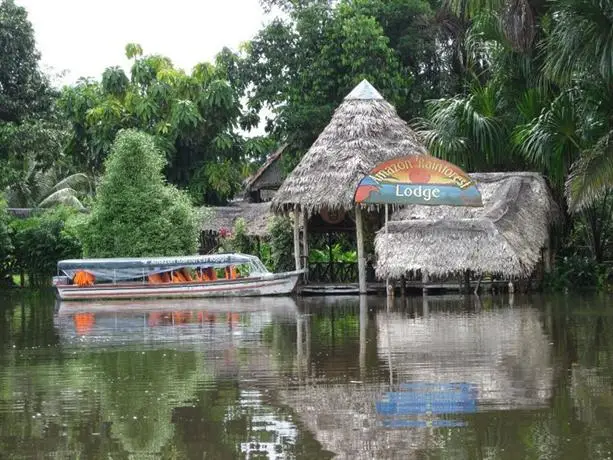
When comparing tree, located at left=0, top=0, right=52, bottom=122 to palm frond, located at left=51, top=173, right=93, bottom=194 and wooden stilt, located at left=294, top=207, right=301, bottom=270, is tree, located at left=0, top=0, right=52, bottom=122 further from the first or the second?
wooden stilt, located at left=294, top=207, right=301, bottom=270

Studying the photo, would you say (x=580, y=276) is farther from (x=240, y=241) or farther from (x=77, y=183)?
(x=77, y=183)

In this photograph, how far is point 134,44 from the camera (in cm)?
3653

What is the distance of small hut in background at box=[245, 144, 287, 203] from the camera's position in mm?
39875

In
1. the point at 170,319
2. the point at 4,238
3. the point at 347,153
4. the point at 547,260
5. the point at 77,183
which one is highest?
the point at 77,183

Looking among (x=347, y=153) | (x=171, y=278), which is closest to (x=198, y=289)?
(x=171, y=278)

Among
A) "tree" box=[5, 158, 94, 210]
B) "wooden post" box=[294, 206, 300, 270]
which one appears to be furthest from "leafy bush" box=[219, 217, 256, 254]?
"tree" box=[5, 158, 94, 210]

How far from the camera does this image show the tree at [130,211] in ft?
90.5

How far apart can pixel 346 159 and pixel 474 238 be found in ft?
13.7

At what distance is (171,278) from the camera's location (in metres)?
26.0

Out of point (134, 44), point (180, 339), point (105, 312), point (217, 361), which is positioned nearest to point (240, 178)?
point (134, 44)

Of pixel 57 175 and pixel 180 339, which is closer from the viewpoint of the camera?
pixel 180 339

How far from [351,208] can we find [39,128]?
13.2m

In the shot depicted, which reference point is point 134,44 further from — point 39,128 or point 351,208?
point 351,208

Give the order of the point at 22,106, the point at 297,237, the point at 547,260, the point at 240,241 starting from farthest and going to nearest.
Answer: the point at 22,106, the point at 240,241, the point at 297,237, the point at 547,260
